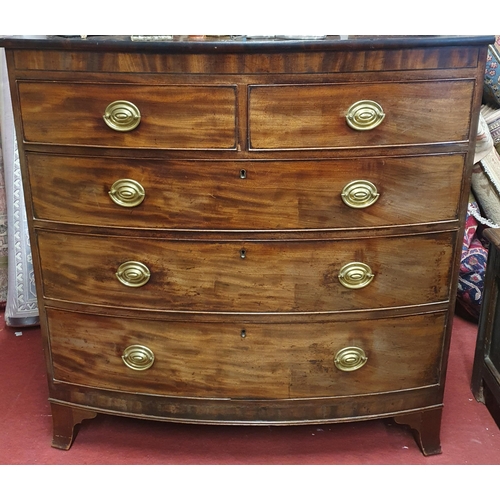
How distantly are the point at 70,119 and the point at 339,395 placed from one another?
1013mm

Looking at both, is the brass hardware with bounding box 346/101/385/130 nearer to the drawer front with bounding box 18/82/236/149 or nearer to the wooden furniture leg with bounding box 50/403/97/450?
the drawer front with bounding box 18/82/236/149

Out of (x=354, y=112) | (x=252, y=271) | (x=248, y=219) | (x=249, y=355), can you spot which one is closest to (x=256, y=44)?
(x=354, y=112)

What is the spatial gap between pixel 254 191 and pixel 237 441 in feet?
2.74

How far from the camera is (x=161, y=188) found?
1486 mm

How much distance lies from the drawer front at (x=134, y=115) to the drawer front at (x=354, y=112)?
8 centimetres

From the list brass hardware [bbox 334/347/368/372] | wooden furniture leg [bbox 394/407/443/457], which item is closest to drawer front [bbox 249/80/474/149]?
brass hardware [bbox 334/347/368/372]

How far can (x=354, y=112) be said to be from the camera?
141cm

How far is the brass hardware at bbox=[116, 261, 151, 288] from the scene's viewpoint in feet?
5.15

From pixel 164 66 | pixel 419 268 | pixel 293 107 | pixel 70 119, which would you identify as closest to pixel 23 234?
pixel 70 119

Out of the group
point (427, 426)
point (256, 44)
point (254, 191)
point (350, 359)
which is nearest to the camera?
point (256, 44)

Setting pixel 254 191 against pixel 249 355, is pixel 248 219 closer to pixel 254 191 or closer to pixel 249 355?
pixel 254 191

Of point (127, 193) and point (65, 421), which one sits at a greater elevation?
point (127, 193)

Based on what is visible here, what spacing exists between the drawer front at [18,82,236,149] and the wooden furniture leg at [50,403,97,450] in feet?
2.63

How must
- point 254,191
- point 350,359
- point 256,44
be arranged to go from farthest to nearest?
point 350,359
point 254,191
point 256,44
